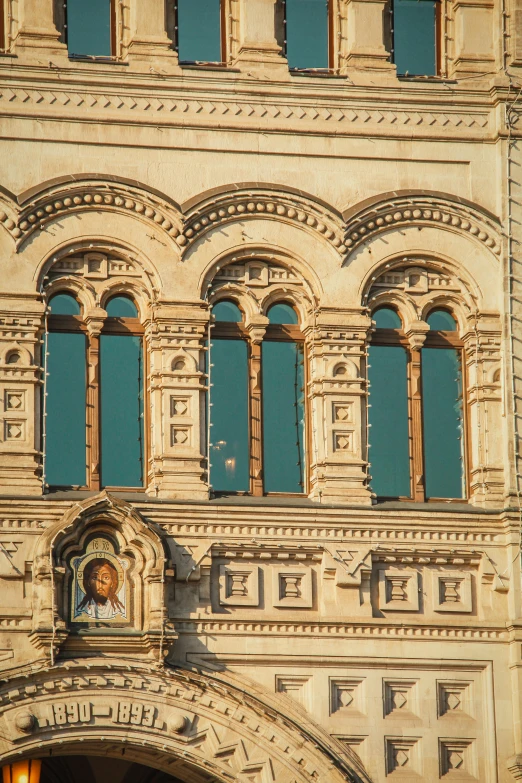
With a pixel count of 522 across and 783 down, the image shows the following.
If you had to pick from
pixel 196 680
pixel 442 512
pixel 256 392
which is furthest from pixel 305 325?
pixel 196 680

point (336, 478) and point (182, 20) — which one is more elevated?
point (182, 20)

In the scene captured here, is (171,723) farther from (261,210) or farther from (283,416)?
(261,210)

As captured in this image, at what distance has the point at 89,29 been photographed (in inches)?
872

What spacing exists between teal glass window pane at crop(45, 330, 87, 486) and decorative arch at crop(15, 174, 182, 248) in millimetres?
1142

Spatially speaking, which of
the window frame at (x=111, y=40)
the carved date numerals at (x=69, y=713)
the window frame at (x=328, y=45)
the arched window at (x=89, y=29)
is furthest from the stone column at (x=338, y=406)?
the arched window at (x=89, y=29)

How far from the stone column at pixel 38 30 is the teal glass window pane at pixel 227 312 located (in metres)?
2.94

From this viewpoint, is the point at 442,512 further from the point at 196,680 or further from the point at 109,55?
the point at 109,55

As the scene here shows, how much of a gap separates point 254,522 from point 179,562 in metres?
0.85

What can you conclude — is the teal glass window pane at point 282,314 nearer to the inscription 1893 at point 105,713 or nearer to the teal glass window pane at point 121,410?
the teal glass window pane at point 121,410

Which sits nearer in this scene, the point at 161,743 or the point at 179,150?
the point at 161,743

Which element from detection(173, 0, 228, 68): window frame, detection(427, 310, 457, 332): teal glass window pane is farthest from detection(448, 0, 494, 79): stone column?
detection(427, 310, 457, 332): teal glass window pane

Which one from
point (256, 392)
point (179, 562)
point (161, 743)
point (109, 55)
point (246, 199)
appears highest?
point (109, 55)

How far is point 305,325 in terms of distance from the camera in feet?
72.1

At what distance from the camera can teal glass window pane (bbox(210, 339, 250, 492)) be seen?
2164 centimetres
